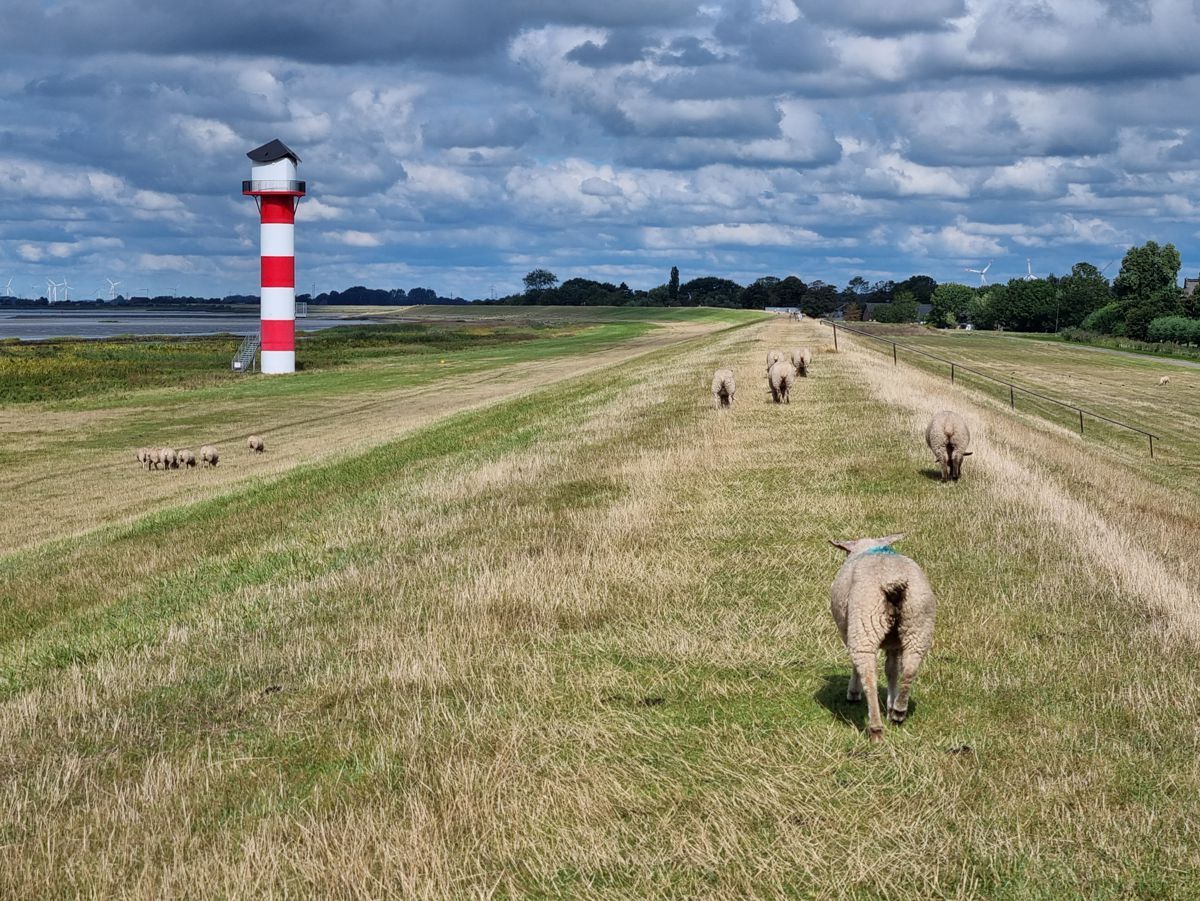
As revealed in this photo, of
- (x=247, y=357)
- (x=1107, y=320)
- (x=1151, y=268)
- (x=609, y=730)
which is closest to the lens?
(x=609, y=730)

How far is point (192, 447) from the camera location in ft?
157

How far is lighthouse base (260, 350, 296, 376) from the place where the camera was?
293 feet

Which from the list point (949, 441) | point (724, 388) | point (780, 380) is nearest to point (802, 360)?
point (780, 380)

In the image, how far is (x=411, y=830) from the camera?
311 inches

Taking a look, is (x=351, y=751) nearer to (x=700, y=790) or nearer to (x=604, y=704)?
(x=604, y=704)

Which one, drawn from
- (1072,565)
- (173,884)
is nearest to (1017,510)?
(1072,565)

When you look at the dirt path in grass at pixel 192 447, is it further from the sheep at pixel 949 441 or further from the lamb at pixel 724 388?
the sheep at pixel 949 441

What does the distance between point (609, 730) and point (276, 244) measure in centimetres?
8702

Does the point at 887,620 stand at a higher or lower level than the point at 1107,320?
lower

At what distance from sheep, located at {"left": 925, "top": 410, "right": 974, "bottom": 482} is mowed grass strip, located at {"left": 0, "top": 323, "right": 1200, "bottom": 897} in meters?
2.63

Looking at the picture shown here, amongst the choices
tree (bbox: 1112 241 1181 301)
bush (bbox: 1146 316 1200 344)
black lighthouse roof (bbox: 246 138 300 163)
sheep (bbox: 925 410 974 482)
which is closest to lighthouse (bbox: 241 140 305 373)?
black lighthouse roof (bbox: 246 138 300 163)

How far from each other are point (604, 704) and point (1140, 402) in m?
71.7

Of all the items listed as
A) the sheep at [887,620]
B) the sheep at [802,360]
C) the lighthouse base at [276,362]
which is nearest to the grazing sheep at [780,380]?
the sheep at [802,360]

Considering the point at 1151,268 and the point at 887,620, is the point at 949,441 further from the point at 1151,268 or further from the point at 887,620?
the point at 1151,268
